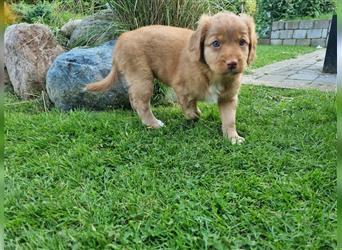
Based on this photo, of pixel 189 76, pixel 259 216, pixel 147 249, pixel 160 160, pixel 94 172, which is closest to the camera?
pixel 147 249

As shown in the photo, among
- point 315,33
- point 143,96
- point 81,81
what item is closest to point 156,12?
point 81,81

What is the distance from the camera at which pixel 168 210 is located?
1.73 meters

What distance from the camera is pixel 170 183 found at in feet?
6.61

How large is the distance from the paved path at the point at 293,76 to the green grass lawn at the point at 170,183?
61.9 inches

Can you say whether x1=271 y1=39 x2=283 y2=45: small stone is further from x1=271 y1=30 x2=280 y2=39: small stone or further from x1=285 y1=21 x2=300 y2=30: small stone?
x1=285 y1=21 x2=300 y2=30: small stone

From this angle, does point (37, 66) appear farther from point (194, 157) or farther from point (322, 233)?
point (322, 233)

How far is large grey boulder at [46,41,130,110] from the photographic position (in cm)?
351

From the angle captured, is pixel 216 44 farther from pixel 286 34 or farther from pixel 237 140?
pixel 286 34

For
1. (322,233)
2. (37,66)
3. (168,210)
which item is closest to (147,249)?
(168,210)

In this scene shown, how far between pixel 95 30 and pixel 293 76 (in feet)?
9.65

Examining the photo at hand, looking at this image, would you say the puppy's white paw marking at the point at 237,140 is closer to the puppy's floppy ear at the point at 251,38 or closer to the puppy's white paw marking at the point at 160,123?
the puppy's floppy ear at the point at 251,38

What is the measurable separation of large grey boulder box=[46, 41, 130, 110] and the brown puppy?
17.8 inches

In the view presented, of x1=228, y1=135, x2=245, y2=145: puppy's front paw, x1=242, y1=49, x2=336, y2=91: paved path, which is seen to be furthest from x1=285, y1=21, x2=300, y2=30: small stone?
x1=228, y1=135, x2=245, y2=145: puppy's front paw

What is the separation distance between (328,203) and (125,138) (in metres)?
1.45
